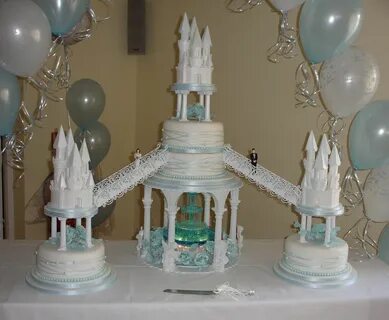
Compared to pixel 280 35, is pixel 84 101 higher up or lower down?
lower down

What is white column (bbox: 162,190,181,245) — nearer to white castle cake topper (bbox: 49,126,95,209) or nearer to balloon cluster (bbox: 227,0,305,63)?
white castle cake topper (bbox: 49,126,95,209)

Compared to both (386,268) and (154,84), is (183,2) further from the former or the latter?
(386,268)

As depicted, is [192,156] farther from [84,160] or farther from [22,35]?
[22,35]

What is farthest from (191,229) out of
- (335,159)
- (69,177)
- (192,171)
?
(335,159)

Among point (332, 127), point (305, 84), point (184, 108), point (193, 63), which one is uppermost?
point (193, 63)

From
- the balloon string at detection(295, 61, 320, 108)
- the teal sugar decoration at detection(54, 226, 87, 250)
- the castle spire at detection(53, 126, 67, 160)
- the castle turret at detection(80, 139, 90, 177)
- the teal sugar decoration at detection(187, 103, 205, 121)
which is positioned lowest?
the teal sugar decoration at detection(54, 226, 87, 250)

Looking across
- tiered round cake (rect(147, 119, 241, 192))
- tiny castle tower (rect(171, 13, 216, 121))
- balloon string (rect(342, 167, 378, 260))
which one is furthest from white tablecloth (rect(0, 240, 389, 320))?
tiny castle tower (rect(171, 13, 216, 121))

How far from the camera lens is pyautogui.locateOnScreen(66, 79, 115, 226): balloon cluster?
14.4 ft

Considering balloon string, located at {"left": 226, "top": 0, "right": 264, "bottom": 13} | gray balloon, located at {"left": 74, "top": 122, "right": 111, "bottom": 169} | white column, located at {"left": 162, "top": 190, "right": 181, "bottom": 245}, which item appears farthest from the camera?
balloon string, located at {"left": 226, "top": 0, "right": 264, "bottom": 13}

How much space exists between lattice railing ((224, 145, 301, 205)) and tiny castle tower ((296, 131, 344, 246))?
3.3 inches

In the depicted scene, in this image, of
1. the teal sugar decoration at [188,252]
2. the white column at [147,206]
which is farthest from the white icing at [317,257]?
the white column at [147,206]

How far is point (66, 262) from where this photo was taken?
2.99 meters

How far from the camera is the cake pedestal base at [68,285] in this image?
2963mm

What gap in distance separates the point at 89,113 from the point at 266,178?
5.92 ft
